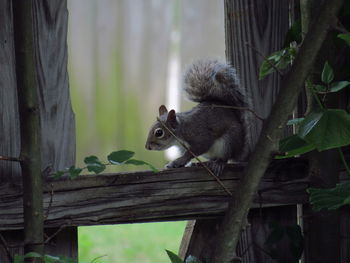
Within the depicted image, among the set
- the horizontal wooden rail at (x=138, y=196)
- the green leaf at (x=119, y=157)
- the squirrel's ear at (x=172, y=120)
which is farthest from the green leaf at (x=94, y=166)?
the squirrel's ear at (x=172, y=120)

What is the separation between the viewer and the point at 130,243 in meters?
3.42

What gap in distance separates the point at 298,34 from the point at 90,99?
2.23m

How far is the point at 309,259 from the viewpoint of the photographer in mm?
1453

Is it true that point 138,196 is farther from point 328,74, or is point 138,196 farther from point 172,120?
point 172,120

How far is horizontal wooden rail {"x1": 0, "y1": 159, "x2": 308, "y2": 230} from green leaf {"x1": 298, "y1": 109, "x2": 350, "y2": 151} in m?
0.39

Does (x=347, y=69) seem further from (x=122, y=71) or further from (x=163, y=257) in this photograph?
(x=122, y=71)

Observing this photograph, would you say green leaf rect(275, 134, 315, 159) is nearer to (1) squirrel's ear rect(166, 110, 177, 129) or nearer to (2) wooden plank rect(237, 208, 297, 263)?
(2) wooden plank rect(237, 208, 297, 263)

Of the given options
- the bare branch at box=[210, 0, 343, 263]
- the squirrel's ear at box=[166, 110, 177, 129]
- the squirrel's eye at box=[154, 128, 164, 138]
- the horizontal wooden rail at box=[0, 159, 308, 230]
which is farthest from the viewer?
the squirrel's eye at box=[154, 128, 164, 138]

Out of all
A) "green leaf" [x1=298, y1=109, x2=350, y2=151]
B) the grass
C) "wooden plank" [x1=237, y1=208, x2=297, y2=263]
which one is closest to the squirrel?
"wooden plank" [x1=237, y1=208, x2=297, y2=263]

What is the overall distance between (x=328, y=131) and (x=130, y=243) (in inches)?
100

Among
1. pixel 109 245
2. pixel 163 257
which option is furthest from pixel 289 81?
pixel 109 245

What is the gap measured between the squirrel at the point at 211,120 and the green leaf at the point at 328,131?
1.88ft

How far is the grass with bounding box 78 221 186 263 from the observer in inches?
125

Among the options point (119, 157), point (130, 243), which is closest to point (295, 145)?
point (119, 157)
